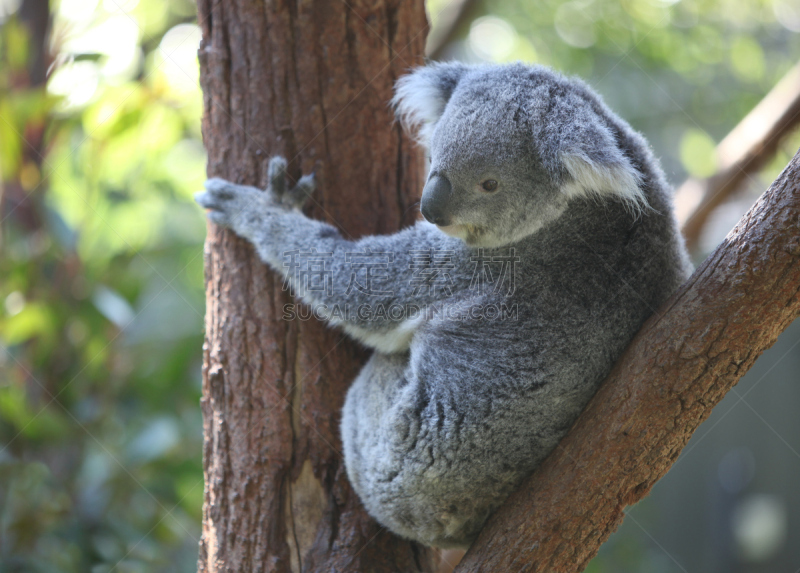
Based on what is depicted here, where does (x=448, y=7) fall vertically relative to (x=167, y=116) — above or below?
above

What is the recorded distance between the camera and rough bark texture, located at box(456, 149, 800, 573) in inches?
62.1

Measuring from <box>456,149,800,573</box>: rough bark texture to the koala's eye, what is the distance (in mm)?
661

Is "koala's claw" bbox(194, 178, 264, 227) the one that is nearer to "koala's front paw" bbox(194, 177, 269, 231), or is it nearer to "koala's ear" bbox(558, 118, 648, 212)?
"koala's front paw" bbox(194, 177, 269, 231)

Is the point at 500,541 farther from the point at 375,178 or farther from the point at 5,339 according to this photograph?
the point at 5,339

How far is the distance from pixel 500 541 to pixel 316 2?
2139 mm

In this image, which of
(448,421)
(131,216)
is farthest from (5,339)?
(448,421)

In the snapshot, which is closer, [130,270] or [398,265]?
[398,265]

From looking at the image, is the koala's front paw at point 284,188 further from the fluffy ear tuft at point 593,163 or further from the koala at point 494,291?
the fluffy ear tuft at point 593,163

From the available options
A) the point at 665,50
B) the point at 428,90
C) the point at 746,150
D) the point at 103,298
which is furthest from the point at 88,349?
the point at 665,50

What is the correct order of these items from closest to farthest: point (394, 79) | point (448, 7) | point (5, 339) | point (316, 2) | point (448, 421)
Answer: point (448, 421) < point (316, 2) < point (394, 79) < point (5, 339) < point (448, 7)

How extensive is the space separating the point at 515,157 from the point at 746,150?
289 cm

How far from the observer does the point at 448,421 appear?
203cm

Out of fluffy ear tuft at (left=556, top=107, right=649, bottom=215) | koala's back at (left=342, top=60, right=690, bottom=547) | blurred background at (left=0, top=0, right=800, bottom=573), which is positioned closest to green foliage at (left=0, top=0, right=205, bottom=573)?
blurred background at (left=0, top=0, right=800, bottom=573)

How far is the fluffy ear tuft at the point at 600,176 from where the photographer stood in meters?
1.79
